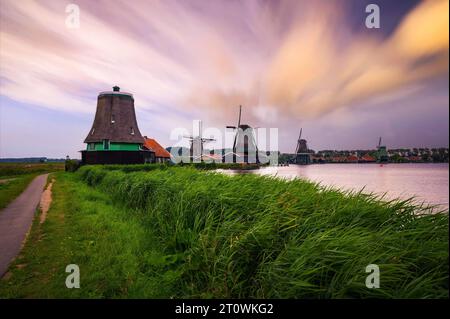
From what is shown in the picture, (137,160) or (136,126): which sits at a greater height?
(136,126)

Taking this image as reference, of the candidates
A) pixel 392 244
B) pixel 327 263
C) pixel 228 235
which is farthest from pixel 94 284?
pixel 392 244

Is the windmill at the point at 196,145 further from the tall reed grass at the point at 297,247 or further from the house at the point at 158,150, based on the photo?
the tall reed grass at the point at 297,247

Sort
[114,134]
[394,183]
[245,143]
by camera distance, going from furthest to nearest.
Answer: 1. [245,143]
2. [114,134]
3. [394,183]

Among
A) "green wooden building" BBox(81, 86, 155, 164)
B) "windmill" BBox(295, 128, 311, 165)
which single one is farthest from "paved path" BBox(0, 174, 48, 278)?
"windmill" BBox(295, 128, 311, 165)

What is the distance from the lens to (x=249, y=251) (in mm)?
3748

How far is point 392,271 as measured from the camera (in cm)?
274

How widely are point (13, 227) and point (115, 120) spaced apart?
1112 inches

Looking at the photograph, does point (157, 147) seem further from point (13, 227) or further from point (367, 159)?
point (367, 159)

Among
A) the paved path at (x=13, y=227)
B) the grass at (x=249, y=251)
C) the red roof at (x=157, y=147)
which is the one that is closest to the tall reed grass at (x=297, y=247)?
the grass at (x=249, y=251)

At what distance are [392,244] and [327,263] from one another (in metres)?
1.07

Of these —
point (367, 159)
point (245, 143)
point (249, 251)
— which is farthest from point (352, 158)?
point (249, 251)

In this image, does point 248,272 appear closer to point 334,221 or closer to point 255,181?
point 334,221

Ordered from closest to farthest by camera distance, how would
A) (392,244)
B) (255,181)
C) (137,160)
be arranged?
1. (392,244)
2. (255,181)
3. (137,160)

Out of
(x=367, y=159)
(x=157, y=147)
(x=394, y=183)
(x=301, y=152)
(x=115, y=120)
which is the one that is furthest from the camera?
(x=367, y=159)
